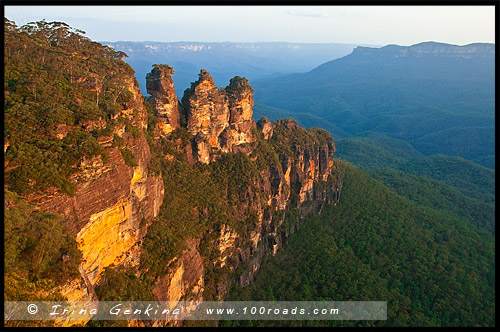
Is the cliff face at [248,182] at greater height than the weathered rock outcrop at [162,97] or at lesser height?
lesser

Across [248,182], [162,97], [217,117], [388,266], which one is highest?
[162,97]

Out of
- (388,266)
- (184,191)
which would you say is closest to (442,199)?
(388,266)

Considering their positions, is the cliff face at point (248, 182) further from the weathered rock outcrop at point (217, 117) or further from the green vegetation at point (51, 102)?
the green vegetation at point (51, 102)

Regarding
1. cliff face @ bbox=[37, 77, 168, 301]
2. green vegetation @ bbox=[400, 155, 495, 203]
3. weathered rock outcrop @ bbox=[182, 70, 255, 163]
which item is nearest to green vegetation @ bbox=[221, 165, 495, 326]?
cliff face @ bbox=[37, 77, 168, 301]

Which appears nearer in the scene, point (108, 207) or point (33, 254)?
point (33, 254)

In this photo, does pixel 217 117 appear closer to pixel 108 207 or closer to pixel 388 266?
pixel 108 207

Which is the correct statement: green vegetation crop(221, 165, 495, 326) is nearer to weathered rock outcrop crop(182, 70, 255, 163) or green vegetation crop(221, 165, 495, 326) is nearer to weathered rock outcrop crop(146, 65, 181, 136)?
weathered rock outcrop crop(182, 70, 255, 163)

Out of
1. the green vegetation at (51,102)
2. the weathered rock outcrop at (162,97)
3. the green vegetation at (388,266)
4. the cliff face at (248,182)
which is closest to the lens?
the green vegetation at (51,102)

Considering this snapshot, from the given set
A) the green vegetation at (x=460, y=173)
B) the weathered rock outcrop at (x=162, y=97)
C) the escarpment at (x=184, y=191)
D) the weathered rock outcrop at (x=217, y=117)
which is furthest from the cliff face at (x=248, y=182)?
the green vegetation at (x=460, y=173)
